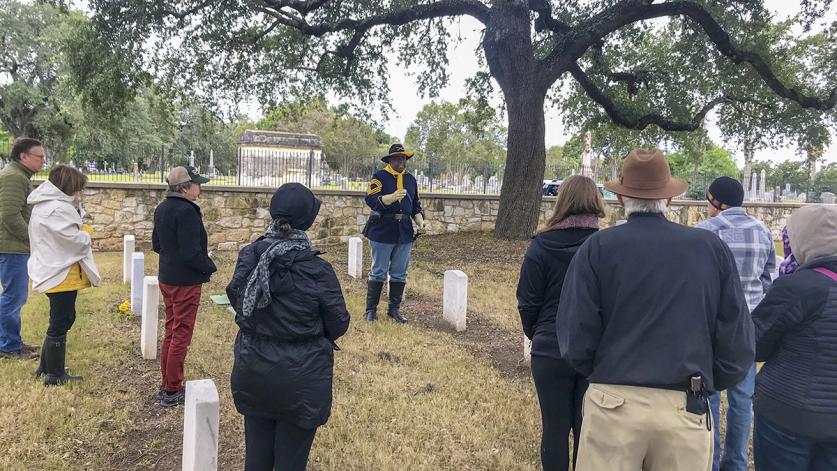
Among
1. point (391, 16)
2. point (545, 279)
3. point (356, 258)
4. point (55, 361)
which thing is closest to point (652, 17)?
point (391, 16)

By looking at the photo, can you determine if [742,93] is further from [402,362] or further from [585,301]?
[585,301]

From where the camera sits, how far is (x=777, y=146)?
1571 centimetres

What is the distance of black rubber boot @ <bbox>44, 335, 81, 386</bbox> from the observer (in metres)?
4.38

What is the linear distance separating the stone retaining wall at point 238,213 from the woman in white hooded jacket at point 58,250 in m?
8.17

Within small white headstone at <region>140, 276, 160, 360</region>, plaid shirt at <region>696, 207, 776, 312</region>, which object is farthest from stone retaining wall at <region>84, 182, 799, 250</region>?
plaid shirt at <region>696, 207, 776, 312</region>

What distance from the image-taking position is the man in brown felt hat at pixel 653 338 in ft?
6.60

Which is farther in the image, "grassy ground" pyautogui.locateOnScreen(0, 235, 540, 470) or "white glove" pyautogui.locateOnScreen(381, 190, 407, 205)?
"white glove" pyautogui.locateOnScreen(381, 190, 407, 205)

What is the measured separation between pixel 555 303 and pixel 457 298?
3.68 meters

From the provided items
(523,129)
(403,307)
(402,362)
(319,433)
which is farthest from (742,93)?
(319,433)

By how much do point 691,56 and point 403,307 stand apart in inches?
448

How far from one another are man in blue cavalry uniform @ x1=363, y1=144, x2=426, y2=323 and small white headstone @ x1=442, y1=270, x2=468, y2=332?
0.62 m

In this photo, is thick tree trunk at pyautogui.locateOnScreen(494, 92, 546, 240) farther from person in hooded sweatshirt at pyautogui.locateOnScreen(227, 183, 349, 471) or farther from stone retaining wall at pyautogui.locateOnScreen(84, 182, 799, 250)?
person in hooded sweatshirt at pyautogui.locateOnScreen(227, 183, 349, 471)

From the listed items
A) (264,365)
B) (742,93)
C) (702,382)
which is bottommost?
(264,365)

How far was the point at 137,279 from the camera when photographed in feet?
22.1
